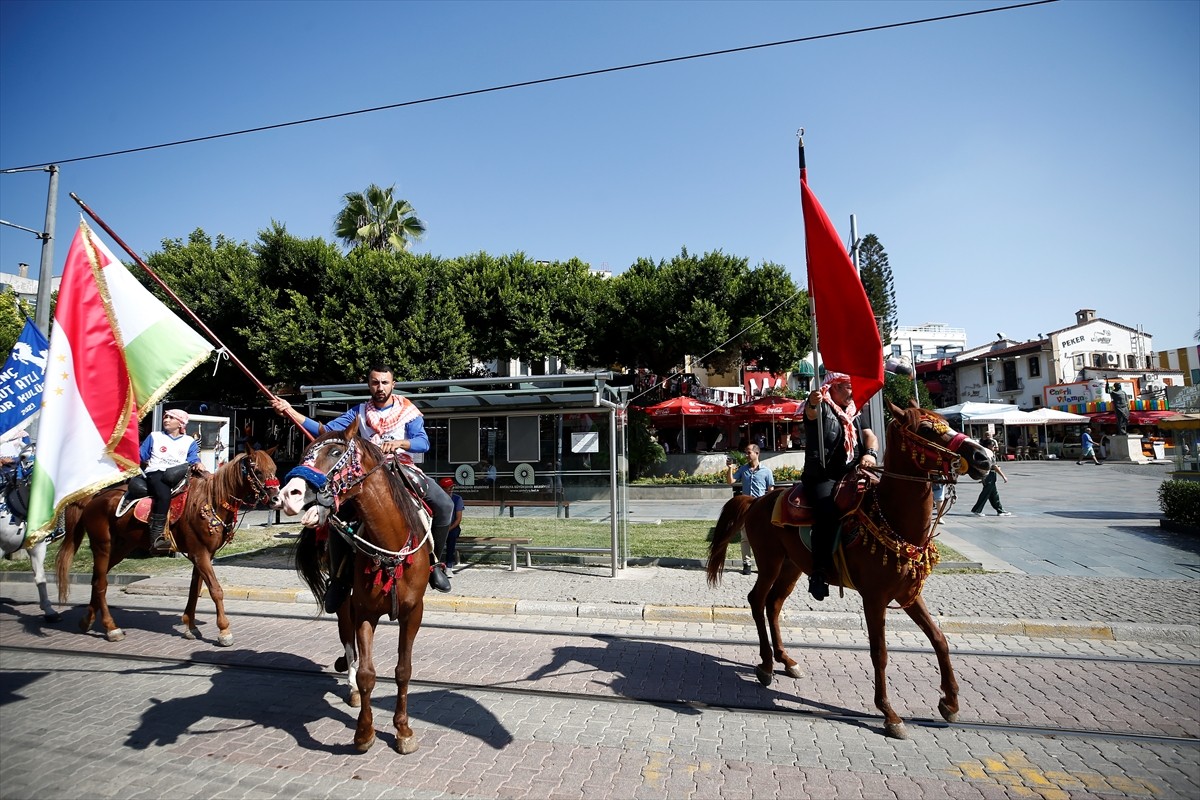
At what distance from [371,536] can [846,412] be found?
4255 millimetres

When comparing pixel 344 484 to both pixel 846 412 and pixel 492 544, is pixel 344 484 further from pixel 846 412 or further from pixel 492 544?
pixel 492 544

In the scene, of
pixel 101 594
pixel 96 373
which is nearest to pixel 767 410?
pixel 101 594

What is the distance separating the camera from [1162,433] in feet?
132

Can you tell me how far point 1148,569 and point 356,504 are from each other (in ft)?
37.8

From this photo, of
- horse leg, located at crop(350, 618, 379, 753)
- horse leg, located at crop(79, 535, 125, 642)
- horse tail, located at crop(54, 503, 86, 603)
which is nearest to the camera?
horse leg, located at crop(350, 618, 379, 753)

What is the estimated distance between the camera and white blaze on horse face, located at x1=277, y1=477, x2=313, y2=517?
11.7 feet

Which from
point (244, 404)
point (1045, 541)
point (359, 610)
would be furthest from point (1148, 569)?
point (244, 404)

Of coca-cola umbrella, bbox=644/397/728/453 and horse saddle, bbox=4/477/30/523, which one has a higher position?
coca-cola umbrella, bbox=644/397/728/453

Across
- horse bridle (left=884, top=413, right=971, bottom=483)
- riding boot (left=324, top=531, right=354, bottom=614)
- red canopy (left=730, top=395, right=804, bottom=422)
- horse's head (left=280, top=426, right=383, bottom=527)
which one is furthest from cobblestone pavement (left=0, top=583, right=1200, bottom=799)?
red canopy (left=730, top=395, right=804, bottom=422)

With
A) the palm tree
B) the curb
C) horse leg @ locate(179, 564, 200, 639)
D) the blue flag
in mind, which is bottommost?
the curb

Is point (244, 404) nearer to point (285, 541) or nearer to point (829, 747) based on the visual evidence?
point (285, 541)

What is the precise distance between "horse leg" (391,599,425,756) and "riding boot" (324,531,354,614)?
55 cm

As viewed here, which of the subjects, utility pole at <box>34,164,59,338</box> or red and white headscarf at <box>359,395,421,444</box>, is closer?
red and white headscarf at <box>359,395,421,444</box>

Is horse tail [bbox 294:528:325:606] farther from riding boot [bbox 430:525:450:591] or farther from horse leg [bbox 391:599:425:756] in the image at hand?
horse leg [bbox 391:599:425:756]
